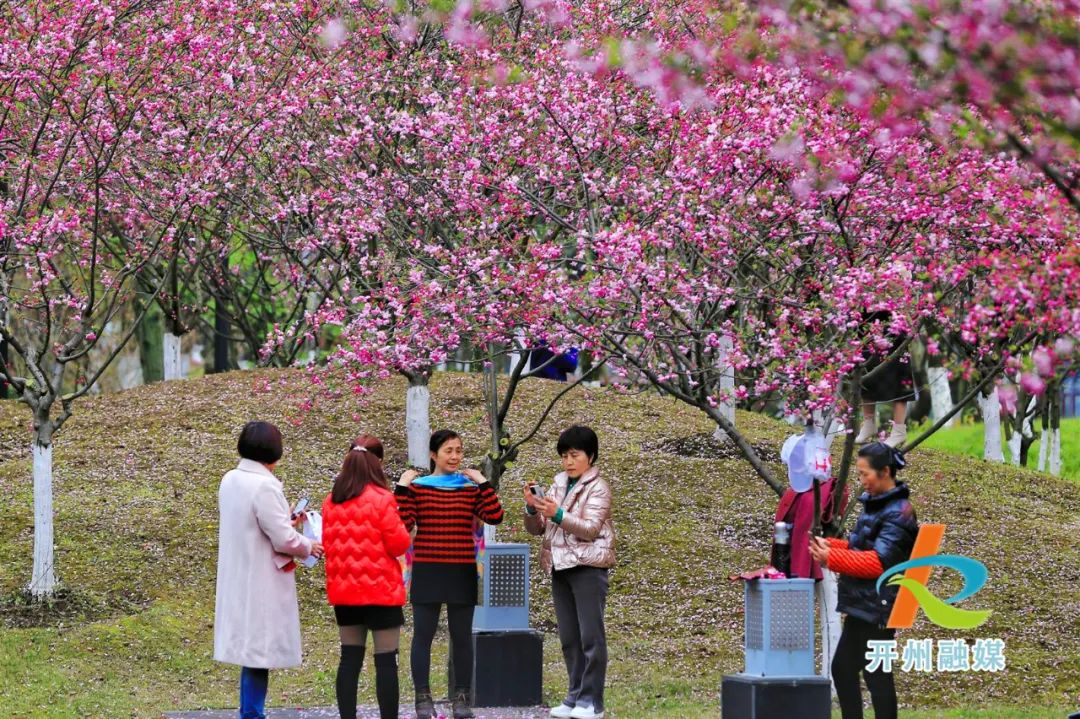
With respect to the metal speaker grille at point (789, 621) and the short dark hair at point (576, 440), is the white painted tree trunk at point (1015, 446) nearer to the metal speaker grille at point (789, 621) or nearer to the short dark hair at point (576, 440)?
the short dark hair at point (576, 440)

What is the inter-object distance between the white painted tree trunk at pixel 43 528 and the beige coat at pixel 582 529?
5.76m

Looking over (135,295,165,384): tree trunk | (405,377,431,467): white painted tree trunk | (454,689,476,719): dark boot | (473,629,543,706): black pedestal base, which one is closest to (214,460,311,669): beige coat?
(454,689,476,719): dark boot

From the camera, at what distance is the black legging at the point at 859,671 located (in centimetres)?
883

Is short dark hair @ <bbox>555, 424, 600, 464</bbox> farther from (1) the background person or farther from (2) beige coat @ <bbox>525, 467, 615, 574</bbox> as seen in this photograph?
(2) beige coat @ <bbox>525, 467, 615, 574</bbox>

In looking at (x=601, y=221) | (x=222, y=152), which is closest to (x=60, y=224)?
(x=222, y=152)

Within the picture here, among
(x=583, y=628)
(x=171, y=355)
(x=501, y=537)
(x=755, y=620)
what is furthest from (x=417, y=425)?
(x=755, y=620)

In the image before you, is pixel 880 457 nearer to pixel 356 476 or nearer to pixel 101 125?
pixel 356 476

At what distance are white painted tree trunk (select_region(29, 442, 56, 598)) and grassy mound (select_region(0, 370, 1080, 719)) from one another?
260 millimetres

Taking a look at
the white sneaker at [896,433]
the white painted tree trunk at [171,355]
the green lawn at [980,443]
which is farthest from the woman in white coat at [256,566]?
the green lawn at [980,443]

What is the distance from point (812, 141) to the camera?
11.0 metres

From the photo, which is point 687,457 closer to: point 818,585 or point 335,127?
point 335,127

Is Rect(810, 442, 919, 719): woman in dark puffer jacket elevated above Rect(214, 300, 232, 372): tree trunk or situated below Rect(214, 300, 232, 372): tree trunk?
below

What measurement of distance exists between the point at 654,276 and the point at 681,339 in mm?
1198

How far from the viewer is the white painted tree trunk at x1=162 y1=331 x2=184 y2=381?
78.8ft
